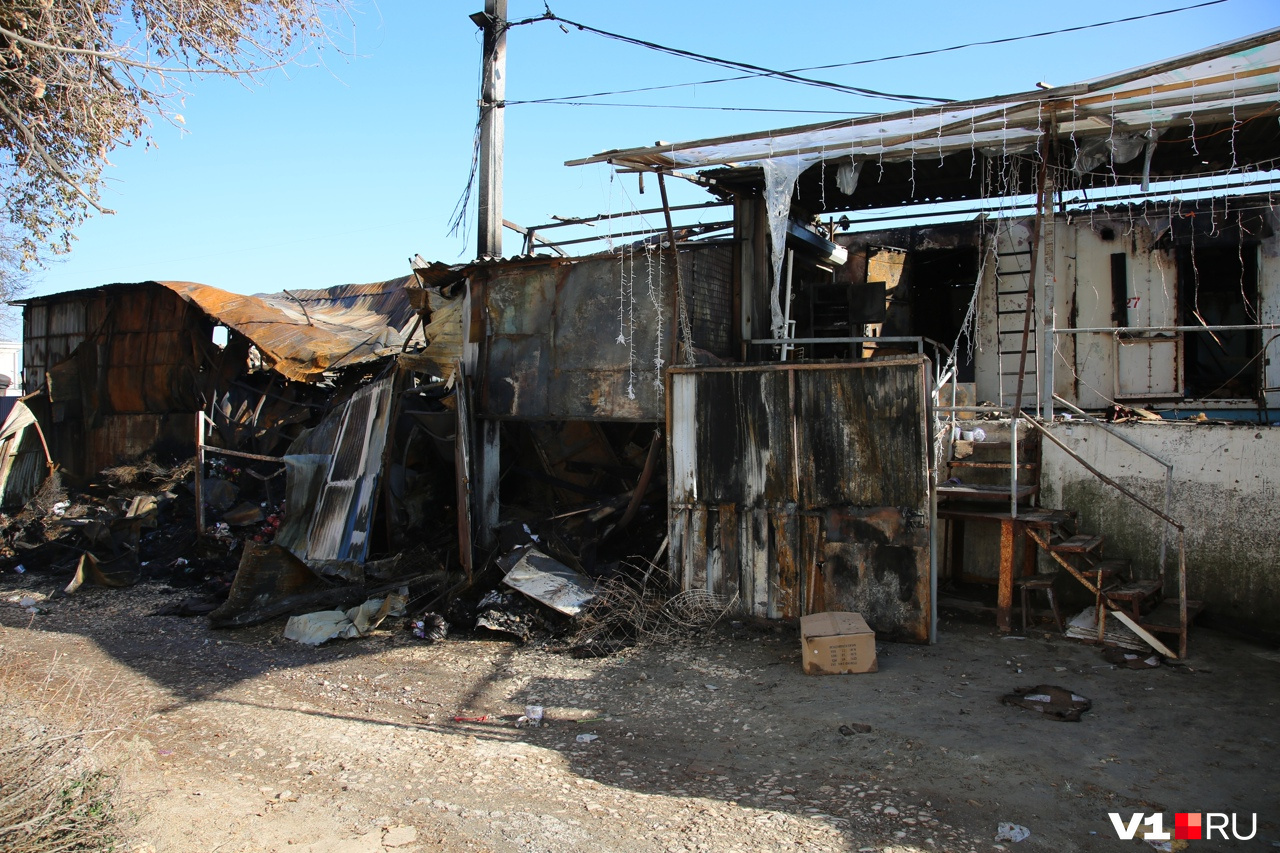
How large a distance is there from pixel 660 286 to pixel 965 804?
580 centimetres

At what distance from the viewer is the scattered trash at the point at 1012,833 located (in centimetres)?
383

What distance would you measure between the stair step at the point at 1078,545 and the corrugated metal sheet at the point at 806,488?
1082 millimetres

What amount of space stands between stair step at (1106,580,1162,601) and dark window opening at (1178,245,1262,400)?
17.9 feet

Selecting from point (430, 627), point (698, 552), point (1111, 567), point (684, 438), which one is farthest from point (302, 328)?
point (1111, 567)

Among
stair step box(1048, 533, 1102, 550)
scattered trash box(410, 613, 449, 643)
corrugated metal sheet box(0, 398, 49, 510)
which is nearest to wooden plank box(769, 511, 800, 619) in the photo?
stair step box(1048, 533, 1102, 550)

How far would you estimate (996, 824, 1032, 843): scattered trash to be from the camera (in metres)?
3.83

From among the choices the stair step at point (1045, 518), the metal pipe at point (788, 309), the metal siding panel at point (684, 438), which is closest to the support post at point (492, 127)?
the metal pipe at point (788, 309)

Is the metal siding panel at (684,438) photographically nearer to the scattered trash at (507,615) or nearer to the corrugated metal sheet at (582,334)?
the corrugated metal sheet at (582,334)

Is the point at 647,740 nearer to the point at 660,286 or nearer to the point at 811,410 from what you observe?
the point at 811,410

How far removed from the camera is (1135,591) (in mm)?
6371

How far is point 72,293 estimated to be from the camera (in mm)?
14656

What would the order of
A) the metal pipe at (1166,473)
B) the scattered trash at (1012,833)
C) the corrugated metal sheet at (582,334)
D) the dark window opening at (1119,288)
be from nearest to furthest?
the scattered trash at (1012,833) → the metal pipe at (1166,473) → the corrugated metal sheet at (582,334) → the dark window opening at (1119,288)

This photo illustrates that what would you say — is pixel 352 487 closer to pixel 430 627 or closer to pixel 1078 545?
pixel 430 627

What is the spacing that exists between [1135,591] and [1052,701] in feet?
5.03
